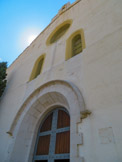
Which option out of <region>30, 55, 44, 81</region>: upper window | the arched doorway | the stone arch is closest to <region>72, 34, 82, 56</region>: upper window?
the stone arch

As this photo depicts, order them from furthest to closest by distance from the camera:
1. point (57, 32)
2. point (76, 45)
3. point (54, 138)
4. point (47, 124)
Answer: point (57, 32) < point (76, 45) < point (47, 124) < point (54, 138)

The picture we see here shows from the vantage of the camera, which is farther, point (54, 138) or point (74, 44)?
point (74, 44)

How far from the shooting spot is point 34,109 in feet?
13.7

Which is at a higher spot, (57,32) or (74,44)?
(57,32)

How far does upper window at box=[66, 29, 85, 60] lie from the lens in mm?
4496

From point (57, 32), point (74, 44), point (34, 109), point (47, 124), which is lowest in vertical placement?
point (47, 124)

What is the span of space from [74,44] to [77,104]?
3.21 meters

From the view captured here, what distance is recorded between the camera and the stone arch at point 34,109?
3.21 metres

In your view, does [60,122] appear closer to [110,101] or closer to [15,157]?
[15,157]

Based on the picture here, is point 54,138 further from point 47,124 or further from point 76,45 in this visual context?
point 76,45

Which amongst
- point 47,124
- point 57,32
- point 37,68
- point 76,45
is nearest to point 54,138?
point 47,124

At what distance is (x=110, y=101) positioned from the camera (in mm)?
2264

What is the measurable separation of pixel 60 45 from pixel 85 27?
133 centimetres

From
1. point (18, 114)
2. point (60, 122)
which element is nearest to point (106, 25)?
point (60, 122)
